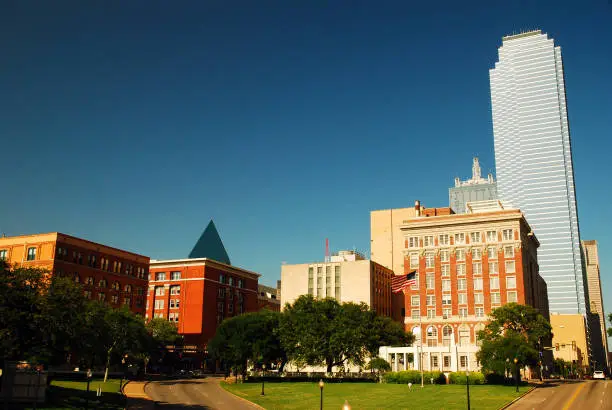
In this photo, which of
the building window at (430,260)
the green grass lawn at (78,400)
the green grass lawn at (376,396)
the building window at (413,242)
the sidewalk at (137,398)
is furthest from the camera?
the building window at (413,242)

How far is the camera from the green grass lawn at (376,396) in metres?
57.9

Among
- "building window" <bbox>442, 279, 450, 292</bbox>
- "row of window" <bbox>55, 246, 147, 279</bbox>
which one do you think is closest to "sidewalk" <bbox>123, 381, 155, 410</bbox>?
"row of window" <bbox>55, 246, 147, 279</bbox>

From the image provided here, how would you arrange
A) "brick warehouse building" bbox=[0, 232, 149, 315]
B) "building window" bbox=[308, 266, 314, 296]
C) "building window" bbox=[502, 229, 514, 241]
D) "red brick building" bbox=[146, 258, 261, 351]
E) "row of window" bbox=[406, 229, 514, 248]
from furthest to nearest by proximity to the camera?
"building window" bbox=[308, 266, 314, 296] → "red brick building" bbox=[146, 258, 261, 351] → "row of window" bbox=[406, 229, 514, 248] → "building window" bbox=[502, 229, 514, 241] → "brick warehouse building" bbox=[0, 232, 149, 315]

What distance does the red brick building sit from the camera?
144500mm

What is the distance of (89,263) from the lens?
391ft

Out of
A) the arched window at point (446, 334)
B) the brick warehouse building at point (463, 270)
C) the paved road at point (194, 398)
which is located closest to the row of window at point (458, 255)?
the brick warehouse building at point (463, 270)

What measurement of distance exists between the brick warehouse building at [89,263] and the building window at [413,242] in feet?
204

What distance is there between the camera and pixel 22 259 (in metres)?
114

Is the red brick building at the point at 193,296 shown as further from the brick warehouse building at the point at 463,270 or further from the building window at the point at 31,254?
the brick warehouse building at the point at 463,270

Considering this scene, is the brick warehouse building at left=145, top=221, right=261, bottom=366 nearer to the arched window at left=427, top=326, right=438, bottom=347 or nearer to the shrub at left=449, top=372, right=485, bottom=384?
the arched window at left=427, top=326, right=438, bottom=347

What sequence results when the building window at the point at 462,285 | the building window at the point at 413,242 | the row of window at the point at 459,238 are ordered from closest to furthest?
the row of window at the point at 459,238 < the building window at the point at 462,285 < the building window at the point at 413,242

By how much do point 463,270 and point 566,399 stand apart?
6480cm

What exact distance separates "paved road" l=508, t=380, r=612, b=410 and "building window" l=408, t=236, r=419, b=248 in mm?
59391

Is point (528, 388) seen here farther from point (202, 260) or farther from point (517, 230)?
point (202, 260)
